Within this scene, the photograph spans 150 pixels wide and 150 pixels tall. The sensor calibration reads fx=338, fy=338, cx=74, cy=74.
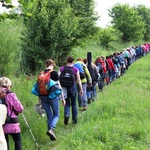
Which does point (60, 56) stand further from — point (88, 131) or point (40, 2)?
point (88, 131)

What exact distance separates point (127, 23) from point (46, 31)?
1287 inches

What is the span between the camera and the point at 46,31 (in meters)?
14.5

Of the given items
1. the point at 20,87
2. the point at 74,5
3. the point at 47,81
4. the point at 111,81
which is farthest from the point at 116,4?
the point at 47,81

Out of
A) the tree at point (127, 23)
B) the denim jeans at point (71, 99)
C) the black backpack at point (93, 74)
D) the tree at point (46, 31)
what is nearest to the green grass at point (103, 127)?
the denim jeans at point (71, 99)

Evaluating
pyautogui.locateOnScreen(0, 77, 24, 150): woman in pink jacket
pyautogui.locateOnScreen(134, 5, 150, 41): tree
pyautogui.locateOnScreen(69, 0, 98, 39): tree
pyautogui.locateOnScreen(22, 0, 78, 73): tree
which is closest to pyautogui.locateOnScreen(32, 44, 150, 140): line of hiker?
pyautogui.locateOnScreen(0, 77, 24, 150): woman in pink jacket

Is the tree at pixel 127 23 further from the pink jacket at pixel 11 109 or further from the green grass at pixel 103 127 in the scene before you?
the pink jacket at pixel 11 109

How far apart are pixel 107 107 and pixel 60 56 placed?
747cm

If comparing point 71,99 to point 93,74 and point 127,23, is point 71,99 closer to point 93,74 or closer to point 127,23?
point 93,74

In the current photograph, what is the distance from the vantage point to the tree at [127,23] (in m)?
45.9

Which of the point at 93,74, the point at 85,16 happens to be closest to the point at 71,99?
the point at 93,74

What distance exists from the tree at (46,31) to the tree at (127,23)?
105 feet

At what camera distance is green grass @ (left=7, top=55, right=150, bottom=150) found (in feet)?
21.6

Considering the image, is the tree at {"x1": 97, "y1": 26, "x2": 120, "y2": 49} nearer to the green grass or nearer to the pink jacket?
the green grass

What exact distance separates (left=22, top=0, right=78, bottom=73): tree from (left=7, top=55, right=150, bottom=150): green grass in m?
3.61
